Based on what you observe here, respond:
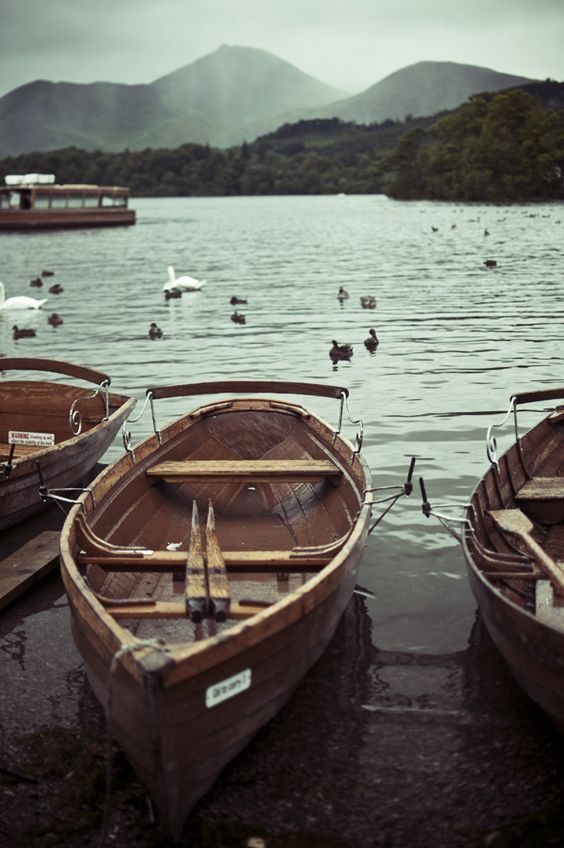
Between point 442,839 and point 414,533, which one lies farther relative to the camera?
point 414,533

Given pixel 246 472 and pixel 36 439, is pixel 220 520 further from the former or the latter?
pixel 36 439

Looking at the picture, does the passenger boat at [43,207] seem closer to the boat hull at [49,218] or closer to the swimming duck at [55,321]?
the boat hull at [49,218]

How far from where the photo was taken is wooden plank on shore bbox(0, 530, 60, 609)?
959cm

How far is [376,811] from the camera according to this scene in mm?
6312

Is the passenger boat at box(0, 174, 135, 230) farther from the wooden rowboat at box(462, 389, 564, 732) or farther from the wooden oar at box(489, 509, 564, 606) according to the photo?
the wooden oar at box(489, 509, 564, 606)

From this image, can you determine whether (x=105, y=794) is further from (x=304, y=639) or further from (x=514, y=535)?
(x=514, y=535)

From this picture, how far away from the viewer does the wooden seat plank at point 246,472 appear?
1016 cm

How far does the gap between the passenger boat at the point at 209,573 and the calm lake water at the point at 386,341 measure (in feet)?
3.59

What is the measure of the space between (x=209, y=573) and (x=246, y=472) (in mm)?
2892

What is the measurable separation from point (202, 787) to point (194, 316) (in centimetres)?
2862

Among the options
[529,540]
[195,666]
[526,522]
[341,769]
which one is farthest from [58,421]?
[195,666]

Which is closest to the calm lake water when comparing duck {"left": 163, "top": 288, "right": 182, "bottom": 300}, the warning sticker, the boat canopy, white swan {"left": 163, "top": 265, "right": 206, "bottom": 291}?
duck {"left": 163, "top": 288, "right": 182, "bottom": 300}

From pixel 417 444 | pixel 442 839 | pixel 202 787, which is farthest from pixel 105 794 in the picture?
pixel 417 444

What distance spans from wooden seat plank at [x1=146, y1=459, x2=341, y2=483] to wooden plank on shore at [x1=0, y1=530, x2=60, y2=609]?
1.42 m
